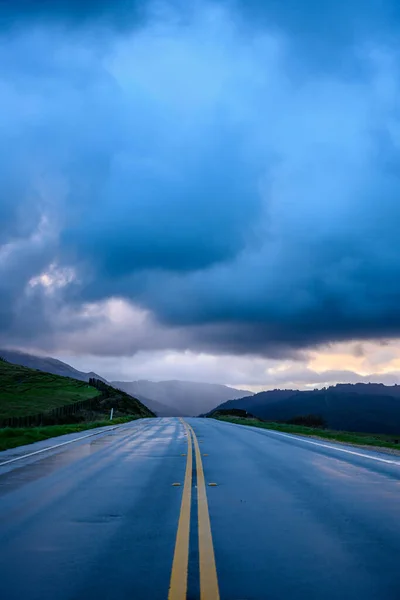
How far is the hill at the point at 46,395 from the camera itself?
57.1 meters

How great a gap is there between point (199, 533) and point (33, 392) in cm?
7183

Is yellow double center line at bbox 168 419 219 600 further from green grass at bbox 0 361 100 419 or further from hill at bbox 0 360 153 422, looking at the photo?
hill at bbox 0 360 153 422

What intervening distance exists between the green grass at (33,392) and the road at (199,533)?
128 feet

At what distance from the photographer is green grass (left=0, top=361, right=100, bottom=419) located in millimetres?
57103

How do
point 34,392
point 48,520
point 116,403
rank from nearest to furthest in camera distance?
1. point 48,520
2. point 34,392
3. point 116,403

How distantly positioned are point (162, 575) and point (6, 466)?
10.0 meters

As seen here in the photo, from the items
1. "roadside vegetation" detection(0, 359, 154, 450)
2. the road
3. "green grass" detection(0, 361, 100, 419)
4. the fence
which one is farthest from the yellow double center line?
"green grass" detection(0, 361, 100, 419)

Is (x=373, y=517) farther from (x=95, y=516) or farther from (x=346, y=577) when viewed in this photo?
(x=95, y=516)

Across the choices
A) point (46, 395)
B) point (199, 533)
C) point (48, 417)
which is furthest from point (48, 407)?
point (199, 533)

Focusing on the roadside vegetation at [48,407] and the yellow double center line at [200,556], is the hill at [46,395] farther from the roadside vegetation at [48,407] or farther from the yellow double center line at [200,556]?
the yellow double center line at [200,556]

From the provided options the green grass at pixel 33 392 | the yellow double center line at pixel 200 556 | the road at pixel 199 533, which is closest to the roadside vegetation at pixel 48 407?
the green grass at pixel 33 392

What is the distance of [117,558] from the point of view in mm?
5750

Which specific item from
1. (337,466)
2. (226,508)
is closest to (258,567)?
(226,508)

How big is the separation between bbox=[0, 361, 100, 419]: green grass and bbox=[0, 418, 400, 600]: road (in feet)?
128
